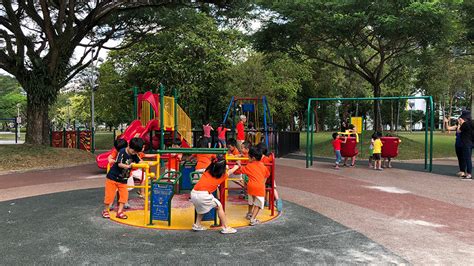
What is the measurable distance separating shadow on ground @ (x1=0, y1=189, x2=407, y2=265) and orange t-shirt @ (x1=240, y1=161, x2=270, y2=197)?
55 cm

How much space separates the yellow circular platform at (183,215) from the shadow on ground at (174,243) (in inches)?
9.0

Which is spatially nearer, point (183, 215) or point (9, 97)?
point (183, 215)

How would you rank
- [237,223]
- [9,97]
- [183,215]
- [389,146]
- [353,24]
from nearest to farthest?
[237,223] < [183,215] < [389,146] < [353,24] < [9,97]

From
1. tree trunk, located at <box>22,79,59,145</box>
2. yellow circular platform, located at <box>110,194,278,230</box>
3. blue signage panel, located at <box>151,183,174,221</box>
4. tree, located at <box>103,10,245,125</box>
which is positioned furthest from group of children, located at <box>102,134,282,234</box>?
tree, located at <box>103,10,245,125</box>

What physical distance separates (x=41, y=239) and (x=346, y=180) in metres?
8.27

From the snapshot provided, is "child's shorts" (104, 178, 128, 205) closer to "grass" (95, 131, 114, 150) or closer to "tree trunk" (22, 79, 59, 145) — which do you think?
"tree trunk" (22, 79, 59, 145)

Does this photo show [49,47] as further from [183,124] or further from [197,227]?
[197,227]

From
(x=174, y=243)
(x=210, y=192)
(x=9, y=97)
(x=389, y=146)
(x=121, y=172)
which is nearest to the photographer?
(x=174, y=243)

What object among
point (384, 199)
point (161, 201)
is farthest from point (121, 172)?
point (384, 199)

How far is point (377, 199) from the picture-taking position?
8.28 meters

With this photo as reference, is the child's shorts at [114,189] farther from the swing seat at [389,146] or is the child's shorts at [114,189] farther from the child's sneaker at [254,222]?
the swing seat at [389,146]

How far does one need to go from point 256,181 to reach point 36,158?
12073 mm

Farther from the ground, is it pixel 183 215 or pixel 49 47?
pixel 49 47

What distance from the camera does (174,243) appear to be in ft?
16.8
